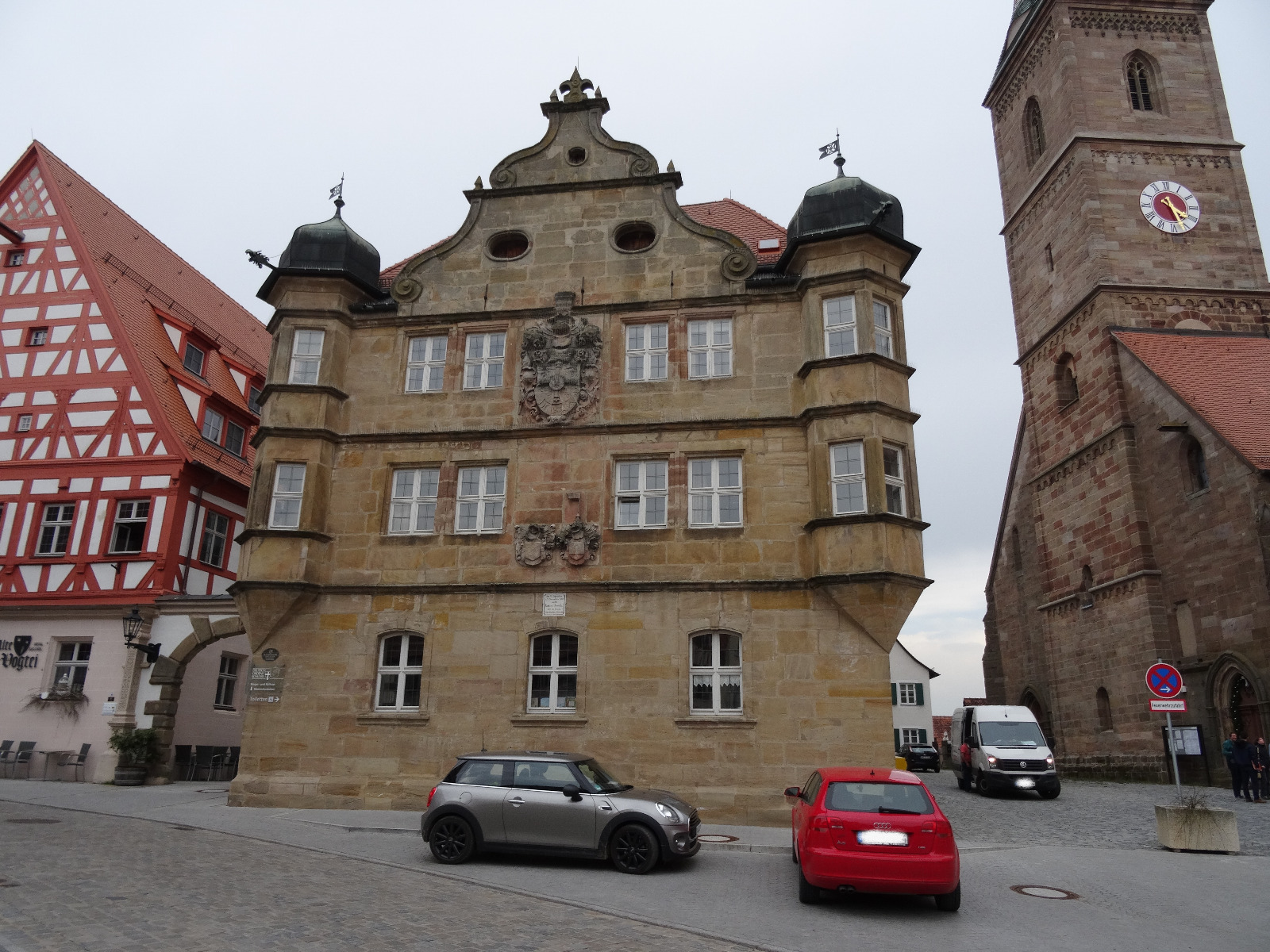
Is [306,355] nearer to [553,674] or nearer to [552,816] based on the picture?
[553,674]

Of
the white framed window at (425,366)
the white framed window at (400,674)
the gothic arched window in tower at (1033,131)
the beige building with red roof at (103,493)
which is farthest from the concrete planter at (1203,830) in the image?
the gothic arched window in tower at (1033,131)

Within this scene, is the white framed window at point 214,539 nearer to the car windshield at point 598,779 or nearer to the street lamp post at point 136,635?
the street lamp post at point 136,635

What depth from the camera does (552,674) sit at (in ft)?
55.5

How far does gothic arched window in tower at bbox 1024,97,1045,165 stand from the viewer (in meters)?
37.2

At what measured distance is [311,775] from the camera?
1695cm

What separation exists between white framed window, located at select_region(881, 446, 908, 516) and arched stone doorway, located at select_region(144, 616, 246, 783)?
15.4m

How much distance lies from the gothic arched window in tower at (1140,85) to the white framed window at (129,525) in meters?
35.8

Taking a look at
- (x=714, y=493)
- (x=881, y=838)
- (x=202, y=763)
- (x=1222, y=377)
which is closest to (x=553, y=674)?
(x=714, y=493)

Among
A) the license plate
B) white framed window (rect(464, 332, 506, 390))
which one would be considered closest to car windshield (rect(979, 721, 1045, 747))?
white framed window (rect(464, 332, 506, 390))

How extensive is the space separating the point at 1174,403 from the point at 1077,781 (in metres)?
11.7

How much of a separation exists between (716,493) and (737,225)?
7.61 m

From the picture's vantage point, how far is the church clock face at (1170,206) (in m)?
32.2

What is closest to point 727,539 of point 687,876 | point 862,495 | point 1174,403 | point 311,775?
point 862,495

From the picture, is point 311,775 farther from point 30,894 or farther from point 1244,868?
point 1244,868
